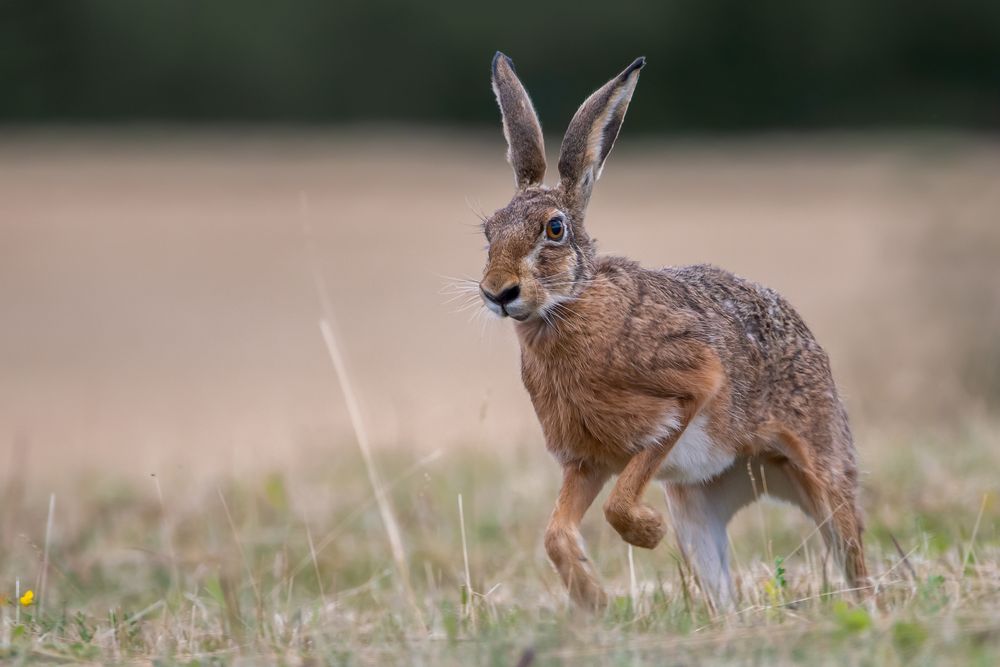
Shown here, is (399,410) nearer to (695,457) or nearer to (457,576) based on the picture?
(457,576)

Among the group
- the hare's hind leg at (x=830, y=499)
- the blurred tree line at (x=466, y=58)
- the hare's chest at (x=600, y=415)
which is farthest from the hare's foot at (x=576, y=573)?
the blurred tree line at (x=466, y=58)

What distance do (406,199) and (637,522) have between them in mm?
22530

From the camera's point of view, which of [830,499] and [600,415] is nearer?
[600,415]

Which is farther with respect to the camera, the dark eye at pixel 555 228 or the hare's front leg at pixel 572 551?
the dark eye at pixel 555 228

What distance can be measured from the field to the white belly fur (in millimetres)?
393

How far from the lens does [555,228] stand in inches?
197

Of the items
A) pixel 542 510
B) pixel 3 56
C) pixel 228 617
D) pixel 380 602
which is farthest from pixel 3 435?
pixel 3 56

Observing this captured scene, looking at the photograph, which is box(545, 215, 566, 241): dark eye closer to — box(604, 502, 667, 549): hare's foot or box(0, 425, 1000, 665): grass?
box(604, 502, 667, 549): hare's foot

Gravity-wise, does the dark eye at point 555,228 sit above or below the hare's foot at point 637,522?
above

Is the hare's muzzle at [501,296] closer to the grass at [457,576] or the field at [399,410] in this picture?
the field at [399,410]

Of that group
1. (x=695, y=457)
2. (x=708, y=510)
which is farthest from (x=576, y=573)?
(x=708, y=510)

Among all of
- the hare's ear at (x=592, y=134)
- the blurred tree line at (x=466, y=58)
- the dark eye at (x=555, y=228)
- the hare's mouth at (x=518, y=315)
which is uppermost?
the blurred tree line at (x=466, y=58)

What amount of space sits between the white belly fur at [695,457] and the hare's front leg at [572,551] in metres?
0.32

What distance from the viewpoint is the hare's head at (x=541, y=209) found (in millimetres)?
4789
